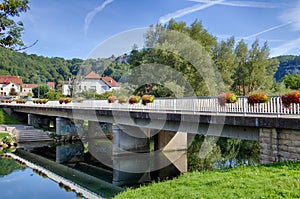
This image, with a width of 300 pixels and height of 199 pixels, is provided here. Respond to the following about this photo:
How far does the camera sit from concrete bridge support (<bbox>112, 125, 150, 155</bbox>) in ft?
73.9

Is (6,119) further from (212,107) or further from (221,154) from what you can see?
(212,107)

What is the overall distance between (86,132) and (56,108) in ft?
16.6

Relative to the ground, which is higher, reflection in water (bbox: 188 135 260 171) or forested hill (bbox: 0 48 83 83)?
forested hill (bbox: 0 48 83 83)

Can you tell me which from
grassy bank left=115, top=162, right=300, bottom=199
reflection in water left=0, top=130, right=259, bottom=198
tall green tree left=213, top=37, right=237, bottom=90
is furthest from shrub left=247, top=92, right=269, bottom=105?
tall green tree left=213, top=37, right=237, bottom=90

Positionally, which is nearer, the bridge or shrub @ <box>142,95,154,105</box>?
the bridge

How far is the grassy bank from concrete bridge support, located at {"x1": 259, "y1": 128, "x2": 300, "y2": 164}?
694 millimetres

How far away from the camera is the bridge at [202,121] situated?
1027 centimetres

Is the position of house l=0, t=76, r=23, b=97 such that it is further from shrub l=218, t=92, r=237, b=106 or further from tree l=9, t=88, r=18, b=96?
shrub l=218, t=92, r=237, b=106

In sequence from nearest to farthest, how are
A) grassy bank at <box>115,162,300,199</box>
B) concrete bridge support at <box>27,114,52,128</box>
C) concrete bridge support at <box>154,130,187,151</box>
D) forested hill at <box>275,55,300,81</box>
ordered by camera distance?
1. grassy bank at <box>115,162,300,199</box>
2. concrete bridge support at <box>154,130,187,151</box>
3. concrete bridge support at <box>27,114,52,128</box>
4. forested hill at <box>275,55,300,81</box>

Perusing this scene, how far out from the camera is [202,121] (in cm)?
1371

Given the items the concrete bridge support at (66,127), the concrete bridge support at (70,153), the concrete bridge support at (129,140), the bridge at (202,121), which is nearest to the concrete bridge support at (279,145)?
the bridge at (202,121)

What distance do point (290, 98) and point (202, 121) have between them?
164 inches

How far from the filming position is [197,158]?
21.8m

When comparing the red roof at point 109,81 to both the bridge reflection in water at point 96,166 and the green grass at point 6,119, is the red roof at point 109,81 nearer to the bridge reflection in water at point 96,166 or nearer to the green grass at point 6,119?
the green grass at point 6,119
